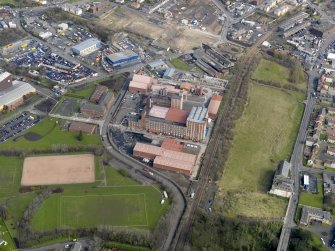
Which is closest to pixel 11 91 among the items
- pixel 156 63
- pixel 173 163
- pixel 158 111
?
pixel 158 111

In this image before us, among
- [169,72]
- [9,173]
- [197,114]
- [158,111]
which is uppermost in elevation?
[197,114]

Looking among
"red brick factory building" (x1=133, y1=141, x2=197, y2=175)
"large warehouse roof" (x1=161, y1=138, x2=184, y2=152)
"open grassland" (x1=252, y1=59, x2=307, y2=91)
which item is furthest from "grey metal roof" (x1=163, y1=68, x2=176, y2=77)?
"red brick factory building" (x1=133, y1=141, x2=197, y2=175)

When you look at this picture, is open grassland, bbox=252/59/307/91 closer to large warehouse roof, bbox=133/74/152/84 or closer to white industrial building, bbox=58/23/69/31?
large warehouse roof, bbox=133/74/152/84

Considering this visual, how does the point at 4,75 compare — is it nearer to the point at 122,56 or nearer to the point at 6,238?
the point at 122,56

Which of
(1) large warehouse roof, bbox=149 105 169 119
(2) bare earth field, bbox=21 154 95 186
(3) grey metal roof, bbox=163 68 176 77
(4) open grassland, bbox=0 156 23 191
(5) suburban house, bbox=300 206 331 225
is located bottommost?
(4) open grassland, bbox=0 156 23 191

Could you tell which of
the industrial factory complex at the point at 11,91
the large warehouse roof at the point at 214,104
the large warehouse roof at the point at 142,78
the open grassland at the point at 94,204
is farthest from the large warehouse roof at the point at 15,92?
the large warehouse roof at the point at 214,104

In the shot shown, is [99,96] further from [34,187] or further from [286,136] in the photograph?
[286,136]

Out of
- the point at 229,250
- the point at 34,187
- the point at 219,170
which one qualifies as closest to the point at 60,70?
the point at 34,187
